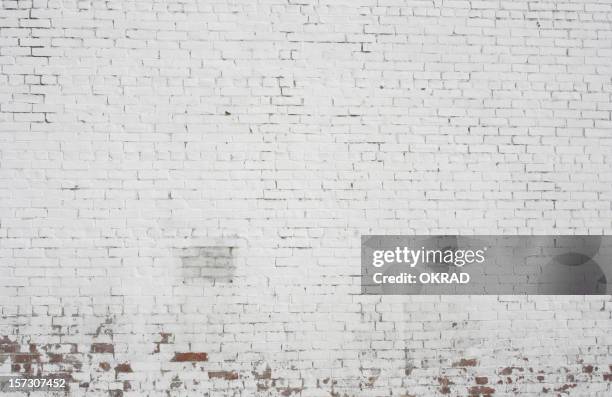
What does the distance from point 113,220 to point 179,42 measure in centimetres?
138

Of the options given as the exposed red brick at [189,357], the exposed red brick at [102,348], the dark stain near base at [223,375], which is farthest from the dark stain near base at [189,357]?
the exposed red brick at [102,348]

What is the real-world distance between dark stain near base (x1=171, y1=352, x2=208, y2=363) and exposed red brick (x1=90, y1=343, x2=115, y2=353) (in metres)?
0.45

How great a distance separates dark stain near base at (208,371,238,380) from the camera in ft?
10.8

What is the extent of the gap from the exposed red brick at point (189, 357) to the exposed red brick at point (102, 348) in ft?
1.49

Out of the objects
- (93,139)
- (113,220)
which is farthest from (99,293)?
(93,139)

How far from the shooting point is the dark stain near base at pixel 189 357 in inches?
129

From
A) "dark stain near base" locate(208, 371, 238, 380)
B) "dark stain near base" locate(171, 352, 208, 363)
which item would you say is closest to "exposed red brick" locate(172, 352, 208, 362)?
"dark stain near base" locate(171, 352, 208, 363)

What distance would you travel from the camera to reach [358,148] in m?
3.37

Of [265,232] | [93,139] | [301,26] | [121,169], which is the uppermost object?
Answer: [301,26]

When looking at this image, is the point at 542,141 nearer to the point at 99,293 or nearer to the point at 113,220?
the point at 113,220

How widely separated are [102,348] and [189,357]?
62 cm

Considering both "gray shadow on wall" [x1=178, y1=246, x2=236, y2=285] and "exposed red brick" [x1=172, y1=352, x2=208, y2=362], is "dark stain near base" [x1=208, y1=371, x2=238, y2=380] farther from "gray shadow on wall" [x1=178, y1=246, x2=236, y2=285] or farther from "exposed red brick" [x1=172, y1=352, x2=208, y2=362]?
"gray shadow on wall" [x1=178, y1=246, x2=236, y2=285]

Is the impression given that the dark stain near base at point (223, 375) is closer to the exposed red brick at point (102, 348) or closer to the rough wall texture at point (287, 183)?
the rough wall texture at point (287, 183)

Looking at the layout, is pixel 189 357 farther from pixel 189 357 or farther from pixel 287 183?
pixel 287 183
